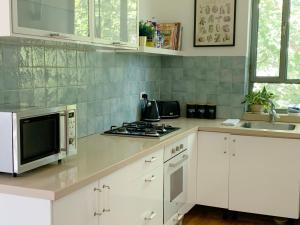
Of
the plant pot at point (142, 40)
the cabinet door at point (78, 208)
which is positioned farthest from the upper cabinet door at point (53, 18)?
the plant pot at point (142, 40)

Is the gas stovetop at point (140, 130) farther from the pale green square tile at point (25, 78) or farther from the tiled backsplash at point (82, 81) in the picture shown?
the pale green square tile at point (25, 78)

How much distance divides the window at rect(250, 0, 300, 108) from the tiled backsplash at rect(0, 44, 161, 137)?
105 centimetres

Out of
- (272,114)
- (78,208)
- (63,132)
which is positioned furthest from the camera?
(272,114)

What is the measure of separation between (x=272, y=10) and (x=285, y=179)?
1.69 meters

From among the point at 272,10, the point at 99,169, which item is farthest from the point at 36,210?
the point at 272,10

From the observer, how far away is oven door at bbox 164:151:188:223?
287 centimetres

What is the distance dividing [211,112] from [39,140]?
7.86 ft

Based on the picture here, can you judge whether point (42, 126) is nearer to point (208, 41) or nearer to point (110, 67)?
point (110, 67)

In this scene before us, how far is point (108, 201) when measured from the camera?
205cm

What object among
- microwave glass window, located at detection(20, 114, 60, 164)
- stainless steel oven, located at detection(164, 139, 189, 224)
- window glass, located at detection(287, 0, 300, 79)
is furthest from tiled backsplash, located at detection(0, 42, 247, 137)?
stainless steel oven, located at detection(164, 139, 189, 224)

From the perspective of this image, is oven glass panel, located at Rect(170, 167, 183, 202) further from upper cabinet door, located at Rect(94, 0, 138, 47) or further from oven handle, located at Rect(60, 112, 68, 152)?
oven handle, located at Rect(60, 112, 68, 152)

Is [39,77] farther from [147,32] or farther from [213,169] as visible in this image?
Result: [213,169]

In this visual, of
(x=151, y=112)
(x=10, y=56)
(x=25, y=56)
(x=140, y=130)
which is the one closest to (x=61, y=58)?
(x=25, y=56)

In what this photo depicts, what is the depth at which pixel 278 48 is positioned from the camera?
3924 mm
